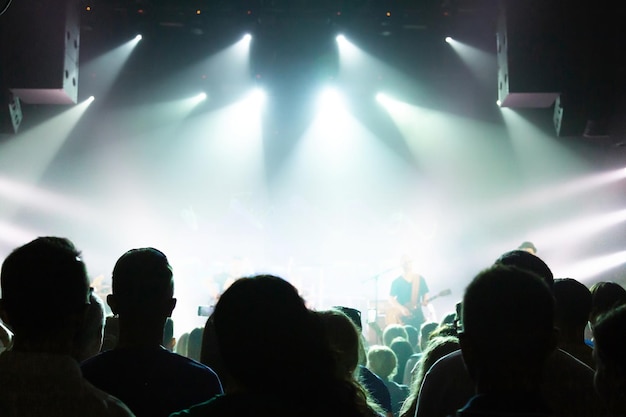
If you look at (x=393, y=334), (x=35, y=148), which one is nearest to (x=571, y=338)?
(x=393, y=334)

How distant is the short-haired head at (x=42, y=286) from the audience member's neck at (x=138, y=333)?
493 millimetres

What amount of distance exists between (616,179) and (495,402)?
947 centimetres

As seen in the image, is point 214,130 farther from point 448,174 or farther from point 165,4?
point 448,174

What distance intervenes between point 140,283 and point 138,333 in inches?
6.4

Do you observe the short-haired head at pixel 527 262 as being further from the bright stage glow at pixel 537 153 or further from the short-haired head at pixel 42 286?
the bright stage glow at pixel 537 153

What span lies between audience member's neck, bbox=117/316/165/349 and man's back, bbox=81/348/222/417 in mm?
36

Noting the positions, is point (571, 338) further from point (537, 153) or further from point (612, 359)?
point (537, 153)

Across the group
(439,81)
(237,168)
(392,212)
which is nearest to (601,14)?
(439,81)

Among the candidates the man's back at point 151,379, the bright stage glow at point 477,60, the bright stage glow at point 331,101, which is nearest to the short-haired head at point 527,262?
the man's back at point 151,379

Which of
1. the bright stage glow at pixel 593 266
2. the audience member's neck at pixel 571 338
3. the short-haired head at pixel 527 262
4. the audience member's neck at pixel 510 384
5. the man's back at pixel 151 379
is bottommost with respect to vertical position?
the bright stage glow at pixel 593 266

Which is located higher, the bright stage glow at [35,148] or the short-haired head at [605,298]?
the bright stage glow at [35,148]

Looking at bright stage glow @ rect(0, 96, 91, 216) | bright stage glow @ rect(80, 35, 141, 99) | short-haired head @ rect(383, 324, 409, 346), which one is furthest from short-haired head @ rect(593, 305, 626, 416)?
bright stage glow @ rect(0, 96, 91, 216)

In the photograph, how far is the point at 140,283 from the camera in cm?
210

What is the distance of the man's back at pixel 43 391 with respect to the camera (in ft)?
4.60
